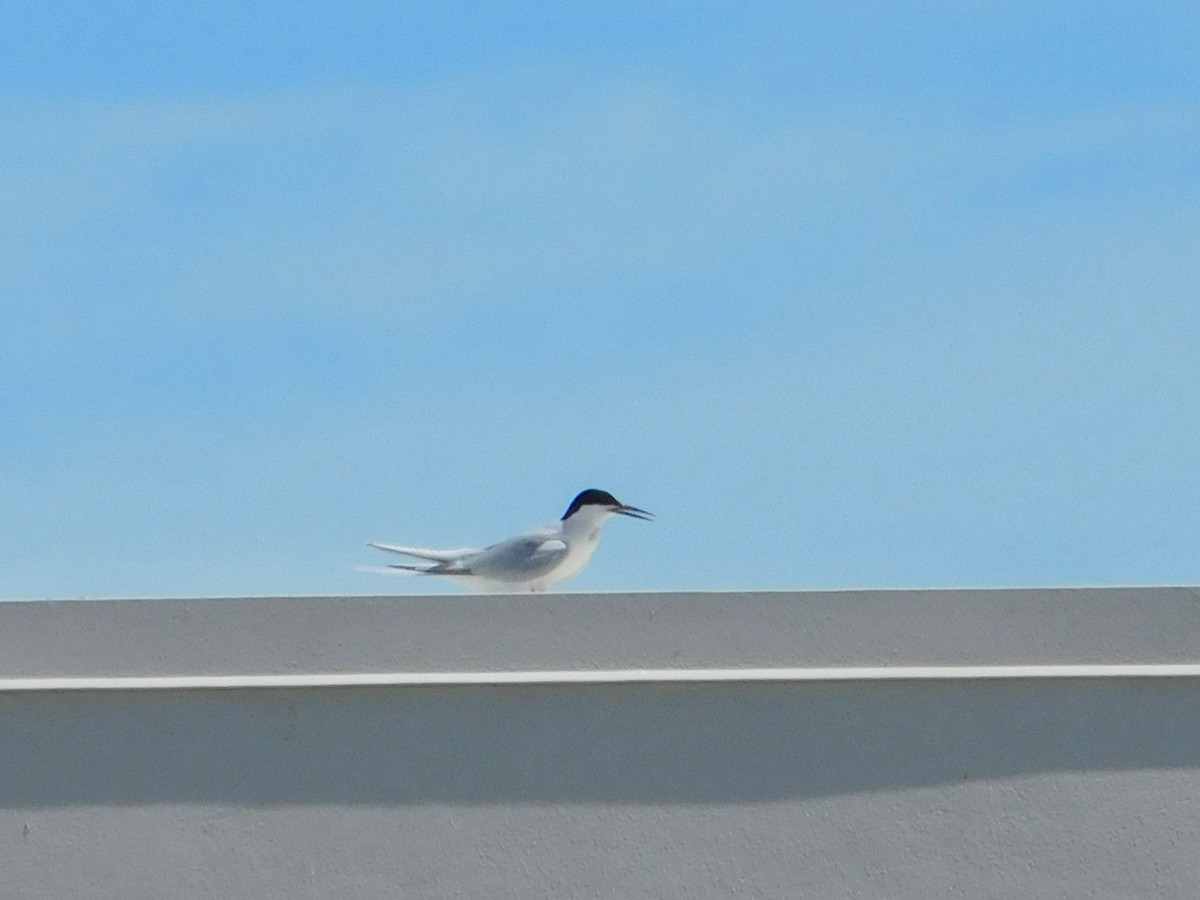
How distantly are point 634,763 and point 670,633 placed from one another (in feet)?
1.52

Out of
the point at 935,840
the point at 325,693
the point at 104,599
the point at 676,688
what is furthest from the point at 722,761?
the point at 104,599

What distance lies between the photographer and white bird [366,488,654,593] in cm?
773

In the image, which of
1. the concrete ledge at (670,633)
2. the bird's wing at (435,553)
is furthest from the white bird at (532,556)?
the concrete ledge at (670,633)

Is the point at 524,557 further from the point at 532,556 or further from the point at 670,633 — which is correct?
the point at 670,633

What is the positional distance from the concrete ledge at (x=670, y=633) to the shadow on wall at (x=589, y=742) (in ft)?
0.37

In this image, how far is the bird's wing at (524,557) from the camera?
771 cm

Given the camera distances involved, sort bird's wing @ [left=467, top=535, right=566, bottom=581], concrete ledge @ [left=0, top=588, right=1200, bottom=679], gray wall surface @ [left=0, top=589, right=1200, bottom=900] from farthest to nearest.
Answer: bird's wing @ [left=467, top=535, right=566, bottom=581] → concrete ledge @ [left=0, top=588, right=1200, bottom=679] → gray wall surface @ [left=0, top=589, right=1200, bottom=900]

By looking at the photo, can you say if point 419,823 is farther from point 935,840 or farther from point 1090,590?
point 1090,590

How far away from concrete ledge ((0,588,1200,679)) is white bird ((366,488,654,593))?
134 cm

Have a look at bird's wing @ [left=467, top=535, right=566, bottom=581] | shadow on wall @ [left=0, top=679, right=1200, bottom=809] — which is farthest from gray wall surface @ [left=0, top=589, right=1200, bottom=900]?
bird's wing @ [left=467, top=535, right=566, bottom=581]

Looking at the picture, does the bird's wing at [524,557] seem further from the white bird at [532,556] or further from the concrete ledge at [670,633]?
the concrete ledge at [670,633]

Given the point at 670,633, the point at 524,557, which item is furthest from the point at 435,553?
the point at 670,633

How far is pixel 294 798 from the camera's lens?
6215 mm

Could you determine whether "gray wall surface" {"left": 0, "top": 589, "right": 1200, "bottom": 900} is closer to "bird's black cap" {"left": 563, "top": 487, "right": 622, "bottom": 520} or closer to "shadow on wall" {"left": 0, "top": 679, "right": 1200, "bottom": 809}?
"shadow on wall" {"left": 0, "top": 679, "right": 1200, "bottom": 809}
